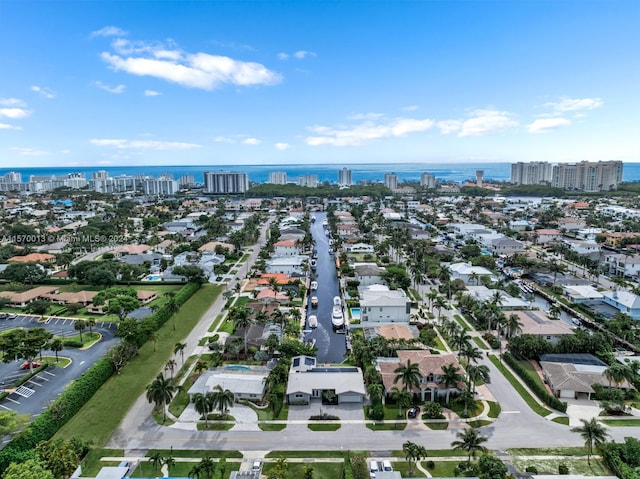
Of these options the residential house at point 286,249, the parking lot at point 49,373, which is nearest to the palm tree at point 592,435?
the parking lot at point 49,373

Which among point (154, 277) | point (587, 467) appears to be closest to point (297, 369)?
point (587, 467)

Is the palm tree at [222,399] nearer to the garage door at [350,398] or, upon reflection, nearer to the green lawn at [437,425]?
the garage door at [350,398]

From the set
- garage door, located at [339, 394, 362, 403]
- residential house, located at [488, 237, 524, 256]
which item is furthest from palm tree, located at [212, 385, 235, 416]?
residential house, located at [488, 237, 524, 256]

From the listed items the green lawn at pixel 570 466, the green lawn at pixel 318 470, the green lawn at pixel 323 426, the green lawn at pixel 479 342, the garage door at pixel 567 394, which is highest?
the green lawn at pixel 479 342

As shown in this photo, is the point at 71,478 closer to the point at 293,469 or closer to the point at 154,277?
the point at 293,469

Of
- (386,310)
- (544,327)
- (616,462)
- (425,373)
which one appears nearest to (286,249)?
(386,310)

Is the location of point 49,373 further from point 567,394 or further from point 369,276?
point 567,394
